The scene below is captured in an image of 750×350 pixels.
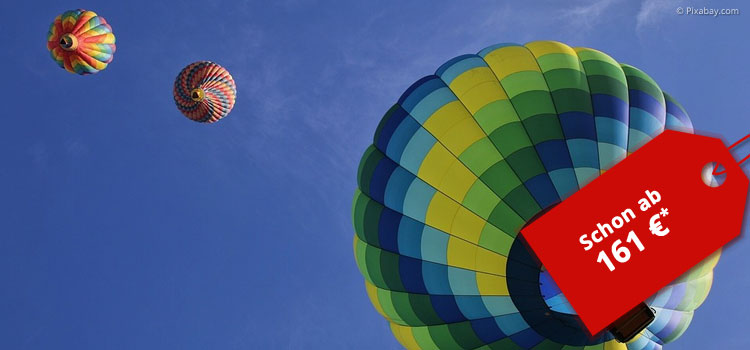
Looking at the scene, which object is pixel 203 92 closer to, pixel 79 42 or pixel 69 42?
pixel 79 42

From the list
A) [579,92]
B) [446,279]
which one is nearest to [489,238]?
[446,279]

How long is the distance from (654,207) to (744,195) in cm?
55

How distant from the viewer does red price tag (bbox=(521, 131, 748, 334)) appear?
4.29 meters

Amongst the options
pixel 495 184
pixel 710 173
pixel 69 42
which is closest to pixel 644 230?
pixel 710 173

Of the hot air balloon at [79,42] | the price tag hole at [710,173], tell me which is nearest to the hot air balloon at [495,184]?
the price tag hole at [710,173]

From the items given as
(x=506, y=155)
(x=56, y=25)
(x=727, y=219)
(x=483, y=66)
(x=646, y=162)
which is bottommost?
(x=727, y=219)

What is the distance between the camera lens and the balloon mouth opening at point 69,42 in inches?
700

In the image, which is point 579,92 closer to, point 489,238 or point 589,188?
point 489,238

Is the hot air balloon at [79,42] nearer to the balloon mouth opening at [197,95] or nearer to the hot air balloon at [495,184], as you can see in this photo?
the balloon mouth opening at [197,95]

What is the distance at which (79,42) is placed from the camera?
17.9m

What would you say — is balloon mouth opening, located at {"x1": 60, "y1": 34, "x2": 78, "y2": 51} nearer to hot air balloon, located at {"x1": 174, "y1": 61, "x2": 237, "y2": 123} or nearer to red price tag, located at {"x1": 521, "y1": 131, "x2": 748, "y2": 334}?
hot air balloon, located at {"x1": 174, "y1": 61, "x2": 237, "y2": 123}

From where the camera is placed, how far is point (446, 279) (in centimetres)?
1114

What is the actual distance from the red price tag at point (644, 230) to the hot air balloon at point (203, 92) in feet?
52.0

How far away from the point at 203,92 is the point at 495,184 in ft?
36.3
